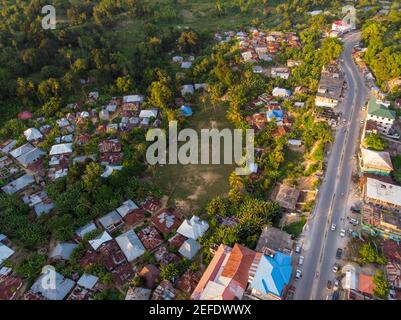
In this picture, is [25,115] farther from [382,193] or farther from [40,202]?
[382,193]

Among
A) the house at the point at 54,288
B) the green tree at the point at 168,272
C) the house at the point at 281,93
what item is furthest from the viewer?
the house at the point at 281,93

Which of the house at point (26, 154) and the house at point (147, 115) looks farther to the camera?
the house at point (147, 115)

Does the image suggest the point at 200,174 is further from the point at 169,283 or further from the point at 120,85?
the point at 120,85

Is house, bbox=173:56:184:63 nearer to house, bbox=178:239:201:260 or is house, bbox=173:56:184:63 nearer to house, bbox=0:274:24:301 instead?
house, bbox=178:239:201:260

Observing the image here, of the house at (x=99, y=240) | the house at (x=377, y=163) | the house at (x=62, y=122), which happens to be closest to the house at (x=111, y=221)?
the house at (x=99, y=240)

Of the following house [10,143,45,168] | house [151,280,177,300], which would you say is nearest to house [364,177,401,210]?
house [151,280,177,300]

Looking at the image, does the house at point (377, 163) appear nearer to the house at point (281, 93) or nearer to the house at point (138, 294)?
the house at point (281, 93)
